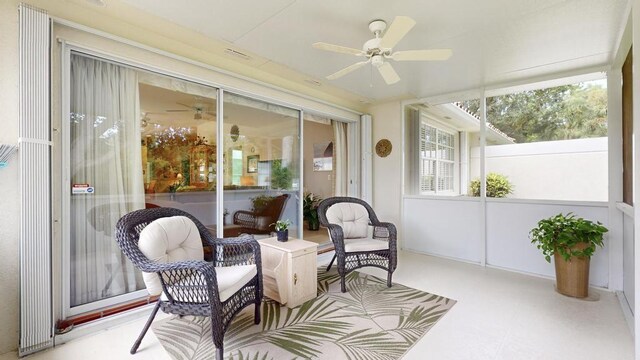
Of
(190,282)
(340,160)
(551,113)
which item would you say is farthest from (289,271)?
(551,113)

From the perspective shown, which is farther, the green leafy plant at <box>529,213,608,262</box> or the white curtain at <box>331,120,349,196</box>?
the white curtain at <box>331,120,349,196</box>

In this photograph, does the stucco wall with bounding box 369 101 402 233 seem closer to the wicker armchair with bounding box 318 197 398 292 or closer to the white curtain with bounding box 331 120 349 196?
the white curtain with bounding box 331 120 349 196

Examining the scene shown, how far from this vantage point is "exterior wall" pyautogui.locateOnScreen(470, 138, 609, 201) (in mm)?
3230

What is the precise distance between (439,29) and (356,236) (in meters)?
2.51

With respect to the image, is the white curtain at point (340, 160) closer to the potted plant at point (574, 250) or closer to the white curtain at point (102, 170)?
the potted plant at point (574, 250)

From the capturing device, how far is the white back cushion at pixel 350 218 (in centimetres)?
364

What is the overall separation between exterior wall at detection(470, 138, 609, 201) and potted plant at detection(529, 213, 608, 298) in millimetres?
553

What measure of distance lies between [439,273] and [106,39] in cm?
440

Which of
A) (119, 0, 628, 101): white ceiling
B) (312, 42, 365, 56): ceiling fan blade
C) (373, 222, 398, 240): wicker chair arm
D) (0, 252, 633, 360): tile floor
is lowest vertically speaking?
(0, 252, 633, 360): tile floor

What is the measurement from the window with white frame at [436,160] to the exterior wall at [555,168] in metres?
1.02

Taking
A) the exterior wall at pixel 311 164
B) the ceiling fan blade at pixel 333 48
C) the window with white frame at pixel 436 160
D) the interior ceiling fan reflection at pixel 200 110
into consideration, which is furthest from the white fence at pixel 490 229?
the interior ceiling fan reflection at pixel 200 110

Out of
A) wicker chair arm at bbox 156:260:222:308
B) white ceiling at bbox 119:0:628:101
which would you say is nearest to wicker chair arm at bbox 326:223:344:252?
wicker chair arm at bbox 156:260:222:308

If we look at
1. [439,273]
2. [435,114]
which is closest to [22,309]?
[439,273]

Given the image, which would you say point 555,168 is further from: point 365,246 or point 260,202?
point 260,202
